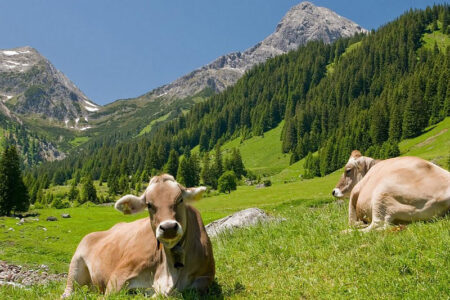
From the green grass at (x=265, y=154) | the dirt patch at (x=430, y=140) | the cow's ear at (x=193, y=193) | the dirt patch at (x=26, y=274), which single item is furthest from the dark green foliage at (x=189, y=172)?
the cow's ear at (x=193, y=193)

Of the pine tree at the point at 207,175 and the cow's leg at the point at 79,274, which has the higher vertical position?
the cow's leg at the point at 79,274

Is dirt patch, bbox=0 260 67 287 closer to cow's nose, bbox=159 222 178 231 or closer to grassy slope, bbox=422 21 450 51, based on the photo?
cow's nose, bbox=159 222 178 231

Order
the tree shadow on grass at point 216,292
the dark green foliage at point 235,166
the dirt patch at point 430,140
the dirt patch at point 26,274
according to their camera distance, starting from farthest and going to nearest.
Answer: the dark green foliage at point 235,166 → the dirt patch at point 430,140 → the dirt patch at point 26,274 → the tree shadow on grass at point 216,292

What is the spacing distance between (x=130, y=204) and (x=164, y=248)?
0.98 metres

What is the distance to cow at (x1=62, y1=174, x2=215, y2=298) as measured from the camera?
554cm

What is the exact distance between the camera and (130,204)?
602 cm

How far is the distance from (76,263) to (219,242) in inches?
187

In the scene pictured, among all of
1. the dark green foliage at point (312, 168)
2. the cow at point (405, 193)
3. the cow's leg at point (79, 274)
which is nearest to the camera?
the cow at point (405, 193)

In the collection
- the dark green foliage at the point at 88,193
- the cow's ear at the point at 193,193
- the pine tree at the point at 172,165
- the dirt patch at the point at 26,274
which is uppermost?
the cow's ear at the point at 193,193

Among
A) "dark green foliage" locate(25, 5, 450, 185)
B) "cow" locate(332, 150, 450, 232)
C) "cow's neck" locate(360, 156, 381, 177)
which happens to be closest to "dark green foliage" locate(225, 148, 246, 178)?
"dark green foliage" locate(25, 5, 450, 185)

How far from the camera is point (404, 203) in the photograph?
7.34 metres

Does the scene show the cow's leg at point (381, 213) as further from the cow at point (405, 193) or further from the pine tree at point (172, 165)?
the pine tree at point (172, 165)

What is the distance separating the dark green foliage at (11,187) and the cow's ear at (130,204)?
71.3 meters

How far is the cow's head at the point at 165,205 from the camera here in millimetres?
5098
